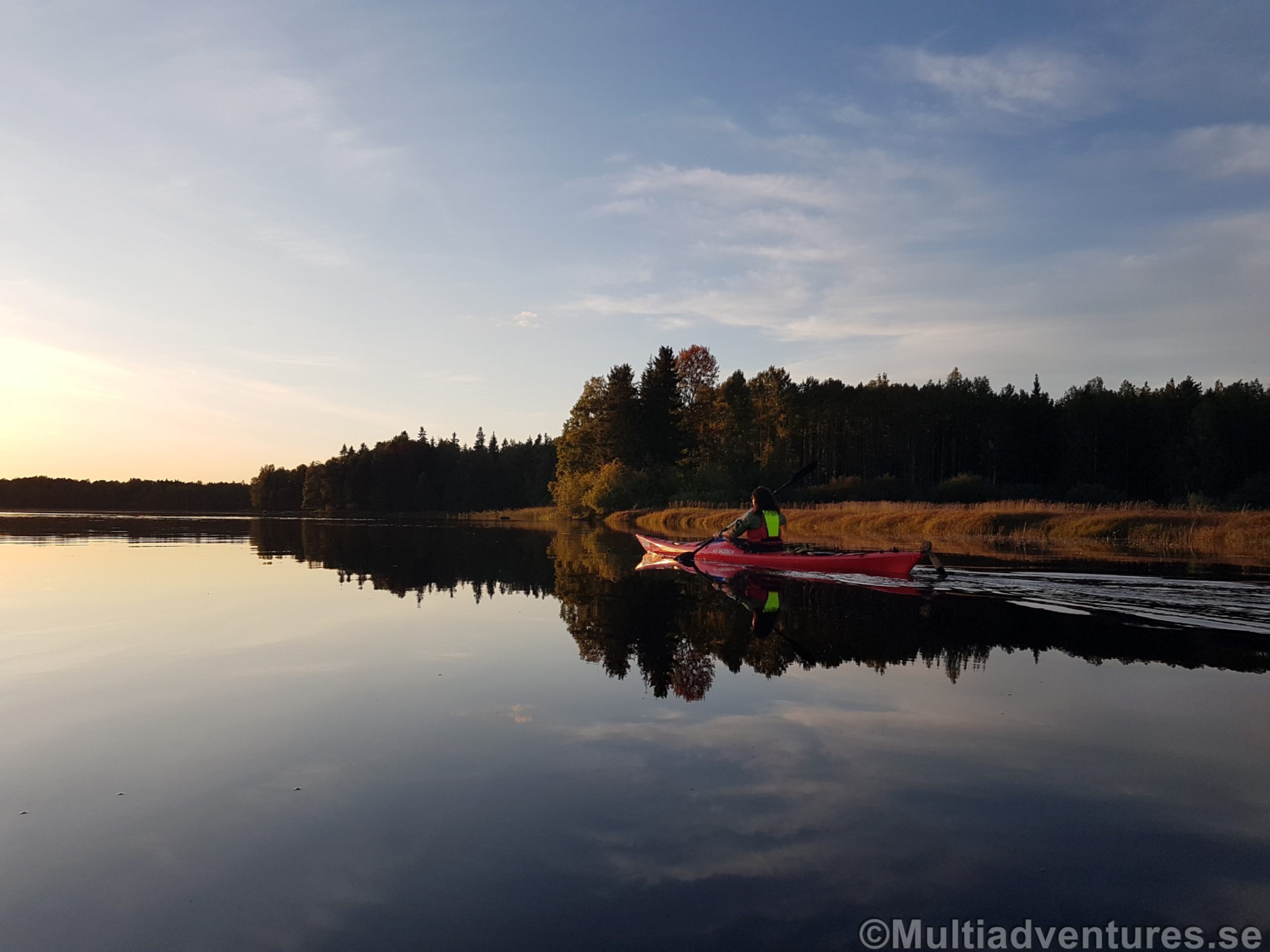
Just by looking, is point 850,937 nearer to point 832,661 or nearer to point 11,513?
point 832,661

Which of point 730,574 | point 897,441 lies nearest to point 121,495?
point 897,441

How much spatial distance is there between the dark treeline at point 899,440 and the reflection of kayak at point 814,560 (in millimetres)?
36173

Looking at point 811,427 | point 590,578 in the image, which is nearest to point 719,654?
point 590,578

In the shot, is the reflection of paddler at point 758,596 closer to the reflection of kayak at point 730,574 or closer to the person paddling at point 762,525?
the reflection of kayak at point 730,574

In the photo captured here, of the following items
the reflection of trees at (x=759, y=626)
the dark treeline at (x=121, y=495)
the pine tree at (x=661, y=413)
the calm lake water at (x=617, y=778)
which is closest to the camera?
the calm lake water at (x=617, y=778)

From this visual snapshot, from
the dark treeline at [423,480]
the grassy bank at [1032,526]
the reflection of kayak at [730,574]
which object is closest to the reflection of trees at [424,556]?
the reflection of kayak at [730,574]

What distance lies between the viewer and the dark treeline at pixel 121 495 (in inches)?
4668

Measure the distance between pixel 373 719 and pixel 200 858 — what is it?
290 centimetres

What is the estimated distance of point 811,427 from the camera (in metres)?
86.6

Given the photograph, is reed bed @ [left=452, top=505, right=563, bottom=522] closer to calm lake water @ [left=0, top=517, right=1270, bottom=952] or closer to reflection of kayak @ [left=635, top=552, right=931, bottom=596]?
reflection of kayak @ [left=635, top=552, right=931, bottom=596]

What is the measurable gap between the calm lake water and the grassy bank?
19568 mm

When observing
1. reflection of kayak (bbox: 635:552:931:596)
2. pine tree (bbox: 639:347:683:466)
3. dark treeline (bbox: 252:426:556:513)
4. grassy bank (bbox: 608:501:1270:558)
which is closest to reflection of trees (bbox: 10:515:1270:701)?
reflection of kayak (bbox: 635:552:931:596)

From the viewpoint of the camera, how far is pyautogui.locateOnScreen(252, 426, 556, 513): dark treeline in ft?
409

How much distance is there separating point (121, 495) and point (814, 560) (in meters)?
148
